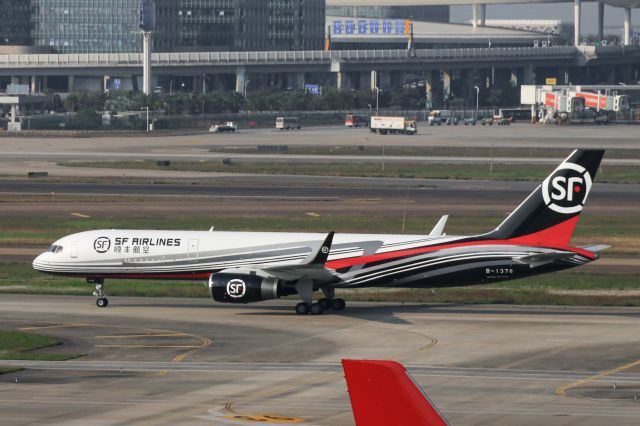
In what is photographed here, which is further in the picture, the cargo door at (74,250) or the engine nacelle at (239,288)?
the cargo door at (74,250)

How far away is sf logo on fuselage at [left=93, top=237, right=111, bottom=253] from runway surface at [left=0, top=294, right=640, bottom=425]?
9.54 feet

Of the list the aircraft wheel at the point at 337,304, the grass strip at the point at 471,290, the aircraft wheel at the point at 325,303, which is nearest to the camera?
the aircraft wheel at the point at 325,303

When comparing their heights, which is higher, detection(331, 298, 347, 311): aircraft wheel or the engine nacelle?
the engine nacelle

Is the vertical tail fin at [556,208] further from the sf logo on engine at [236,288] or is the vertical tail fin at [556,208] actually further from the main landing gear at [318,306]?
the sf logo on engine at [236,288]

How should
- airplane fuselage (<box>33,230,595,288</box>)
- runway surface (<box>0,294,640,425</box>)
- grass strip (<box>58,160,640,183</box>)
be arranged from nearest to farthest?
1. runway surface (<box>0,294,640,425</box>)
2. airplane fuselage (<box>33,230,595,288</box>)
3. grass strip (<box>58,160,640,183</box>)

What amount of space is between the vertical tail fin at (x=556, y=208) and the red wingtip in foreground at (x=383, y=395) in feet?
134

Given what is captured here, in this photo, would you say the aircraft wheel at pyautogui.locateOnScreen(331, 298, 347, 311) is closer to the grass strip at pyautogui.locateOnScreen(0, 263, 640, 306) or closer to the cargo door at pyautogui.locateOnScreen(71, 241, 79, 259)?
the grass strip at pyautogui.locateOnScreen(0, 263, 640, 306)

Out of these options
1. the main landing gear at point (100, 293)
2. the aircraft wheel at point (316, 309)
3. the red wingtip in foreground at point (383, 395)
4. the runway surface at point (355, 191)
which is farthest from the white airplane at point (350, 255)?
the red wingtip in foreground at point (383, 395)

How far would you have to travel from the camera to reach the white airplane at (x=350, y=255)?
189 ft

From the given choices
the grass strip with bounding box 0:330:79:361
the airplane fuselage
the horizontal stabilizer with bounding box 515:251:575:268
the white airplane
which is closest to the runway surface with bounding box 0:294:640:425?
the grass strip with bounding box 0:330:79:361

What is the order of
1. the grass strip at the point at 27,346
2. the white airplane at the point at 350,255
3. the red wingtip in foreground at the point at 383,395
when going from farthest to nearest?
the white airplane at the point at 350,255 → the grass strip at the point at 27,346 → the red wingtip in foreground at the point at 383,395

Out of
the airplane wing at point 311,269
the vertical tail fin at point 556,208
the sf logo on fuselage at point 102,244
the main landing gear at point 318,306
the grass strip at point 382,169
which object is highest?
the vertical tail fin at point 556,208

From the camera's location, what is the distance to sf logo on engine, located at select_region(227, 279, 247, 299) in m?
57.2

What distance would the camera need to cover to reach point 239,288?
57250mm
